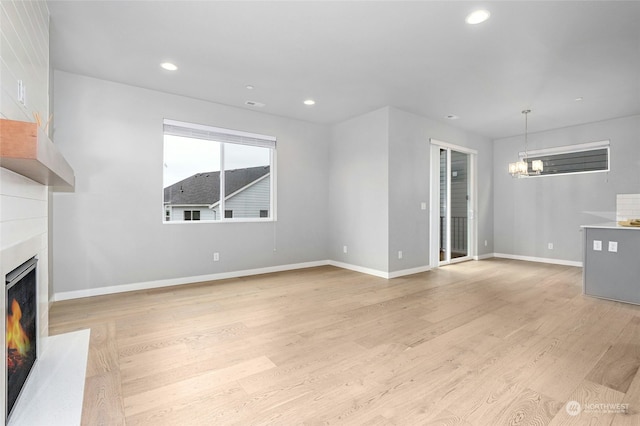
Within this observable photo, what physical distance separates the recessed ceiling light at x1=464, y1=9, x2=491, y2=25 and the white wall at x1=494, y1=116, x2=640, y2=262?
181 inches

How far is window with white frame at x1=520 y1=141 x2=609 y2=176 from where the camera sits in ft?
18.0

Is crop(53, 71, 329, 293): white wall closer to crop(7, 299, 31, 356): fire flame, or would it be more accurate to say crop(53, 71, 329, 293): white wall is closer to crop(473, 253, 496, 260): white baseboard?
crop(7, 299, 31, 356): fire flame

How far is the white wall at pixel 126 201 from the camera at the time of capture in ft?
11.7

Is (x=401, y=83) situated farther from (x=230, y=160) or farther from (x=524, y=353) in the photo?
(x=524, y=353)

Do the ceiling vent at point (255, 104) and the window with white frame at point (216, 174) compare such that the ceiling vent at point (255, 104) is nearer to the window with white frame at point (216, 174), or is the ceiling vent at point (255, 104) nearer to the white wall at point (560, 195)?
the window with white frame at point (216, 174)

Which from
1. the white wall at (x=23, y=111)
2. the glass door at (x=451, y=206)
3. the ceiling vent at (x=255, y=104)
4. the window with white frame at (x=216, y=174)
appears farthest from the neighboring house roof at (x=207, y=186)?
the glass door at (x=451, y=206)

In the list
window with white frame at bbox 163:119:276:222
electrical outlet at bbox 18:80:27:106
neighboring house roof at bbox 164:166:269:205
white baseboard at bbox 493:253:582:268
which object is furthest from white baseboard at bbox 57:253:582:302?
electrical outlet at bbox 18:80:27:106

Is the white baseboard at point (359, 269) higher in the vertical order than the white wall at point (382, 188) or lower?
lower

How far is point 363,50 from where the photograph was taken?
121 inches

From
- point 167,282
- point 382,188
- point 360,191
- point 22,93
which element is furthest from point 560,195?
point 22,93

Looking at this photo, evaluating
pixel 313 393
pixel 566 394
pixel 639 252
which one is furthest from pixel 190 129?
pixel 639 252

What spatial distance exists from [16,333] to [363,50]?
11.0 ft

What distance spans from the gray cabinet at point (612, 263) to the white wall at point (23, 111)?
5.24 meters

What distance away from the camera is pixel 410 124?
5.08 metres
